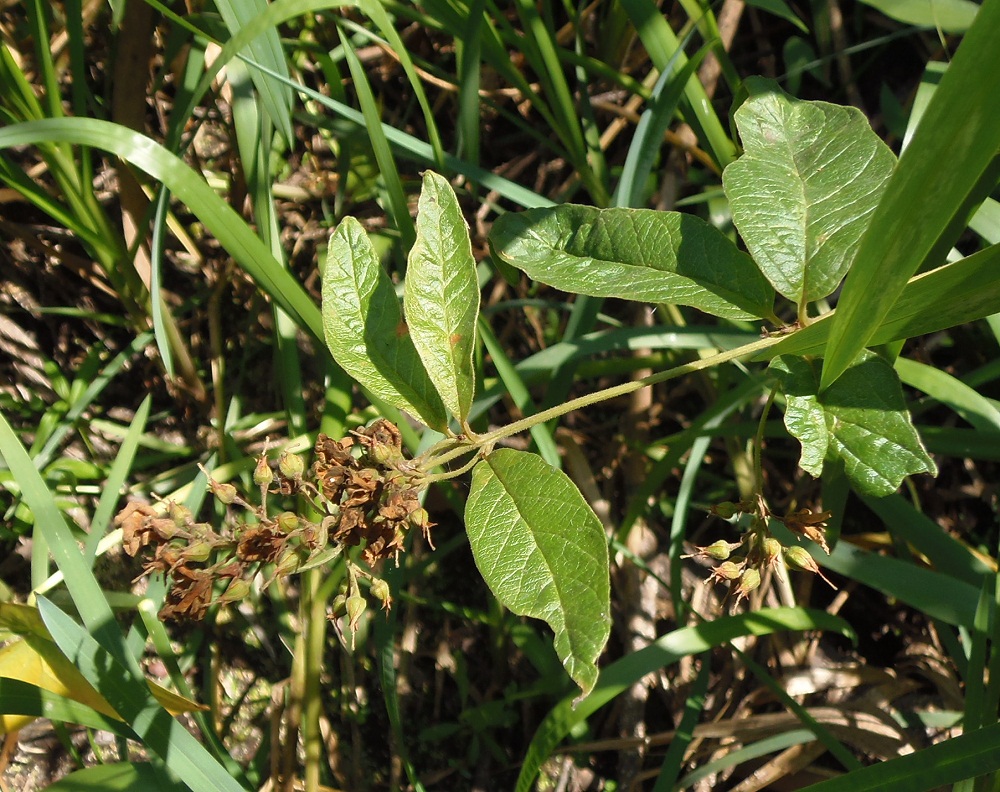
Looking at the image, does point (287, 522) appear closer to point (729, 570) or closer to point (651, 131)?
point (729, 570)

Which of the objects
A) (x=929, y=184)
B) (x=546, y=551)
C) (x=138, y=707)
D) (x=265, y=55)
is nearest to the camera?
(x=929, y=184)

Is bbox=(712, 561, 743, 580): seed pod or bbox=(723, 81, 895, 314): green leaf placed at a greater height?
bbox=(723, 81, 895, 314): green leaf

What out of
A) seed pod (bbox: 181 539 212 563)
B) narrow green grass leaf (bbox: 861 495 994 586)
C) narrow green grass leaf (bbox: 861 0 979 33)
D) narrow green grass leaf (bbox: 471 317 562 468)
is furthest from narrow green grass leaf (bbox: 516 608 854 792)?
narrow green grass leaf (bbox: 861 0 979 33)

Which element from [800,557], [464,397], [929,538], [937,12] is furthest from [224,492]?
[937,12]

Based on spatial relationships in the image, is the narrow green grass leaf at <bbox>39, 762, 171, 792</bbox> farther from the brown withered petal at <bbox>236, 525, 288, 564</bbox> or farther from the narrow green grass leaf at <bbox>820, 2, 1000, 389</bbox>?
the narrow green grass leaf at <bbox>820, 2, 1000, 389</bbox>

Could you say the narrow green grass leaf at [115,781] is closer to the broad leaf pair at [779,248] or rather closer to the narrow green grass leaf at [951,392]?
the broad leaf pair at [779,248]

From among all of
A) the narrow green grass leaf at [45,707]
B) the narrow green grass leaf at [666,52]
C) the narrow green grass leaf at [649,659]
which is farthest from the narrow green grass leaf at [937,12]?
the narrow green grass leaf at [45,707]
